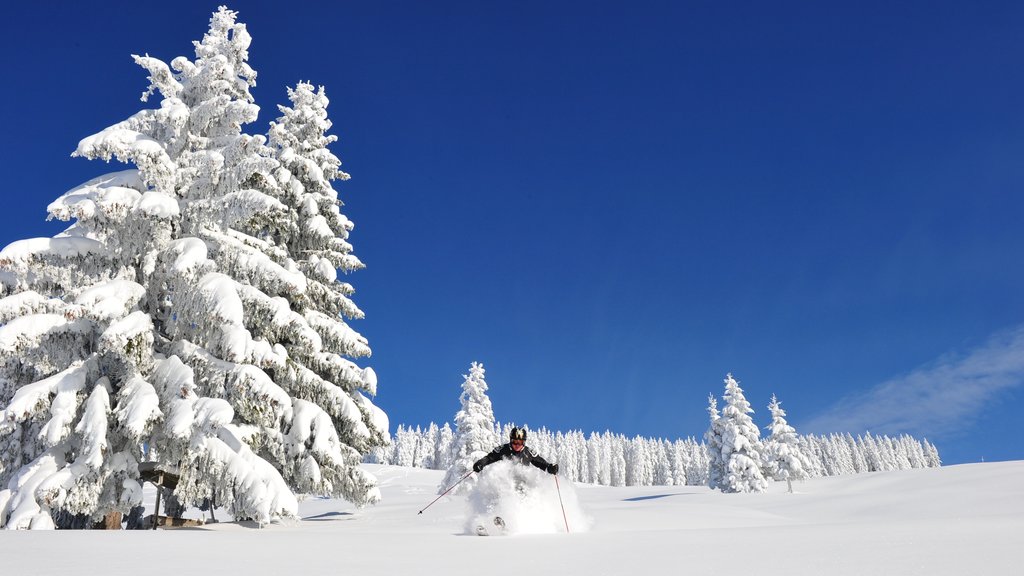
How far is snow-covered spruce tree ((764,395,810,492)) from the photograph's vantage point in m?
53.1

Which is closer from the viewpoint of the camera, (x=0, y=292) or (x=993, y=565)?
(x=993, y=565)

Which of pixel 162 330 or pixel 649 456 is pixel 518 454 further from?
pixel 649 456

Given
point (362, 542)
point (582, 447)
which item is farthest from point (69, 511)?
point (582, 447)

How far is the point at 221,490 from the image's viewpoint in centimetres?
1204

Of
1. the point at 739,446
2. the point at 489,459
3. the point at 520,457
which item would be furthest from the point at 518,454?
the point at 739,446

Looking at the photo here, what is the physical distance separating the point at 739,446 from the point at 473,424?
86.3 ft

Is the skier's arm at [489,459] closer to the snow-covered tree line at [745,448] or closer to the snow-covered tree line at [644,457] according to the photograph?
the snow-covered tree line at [745,448]

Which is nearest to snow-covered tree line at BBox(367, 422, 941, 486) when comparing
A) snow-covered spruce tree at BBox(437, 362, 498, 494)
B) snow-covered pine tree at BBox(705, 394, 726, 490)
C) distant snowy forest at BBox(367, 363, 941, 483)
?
distant snowy forest at BBox(367, 363, 941, 483)

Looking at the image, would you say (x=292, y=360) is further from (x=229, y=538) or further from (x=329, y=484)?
(x=229, y=538)

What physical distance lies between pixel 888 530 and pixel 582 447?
152001 millimetres

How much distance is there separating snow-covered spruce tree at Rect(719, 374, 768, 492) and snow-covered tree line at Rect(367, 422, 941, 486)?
7988 cm

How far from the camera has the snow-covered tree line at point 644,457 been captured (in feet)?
455

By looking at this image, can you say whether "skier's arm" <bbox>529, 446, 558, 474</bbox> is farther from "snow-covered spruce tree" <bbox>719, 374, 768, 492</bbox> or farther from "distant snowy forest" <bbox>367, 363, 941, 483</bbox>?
"distant snowy forest" <bbox>367, 363, 941, 483</bbox>

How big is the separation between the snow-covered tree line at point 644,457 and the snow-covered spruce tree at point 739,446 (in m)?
79.9
